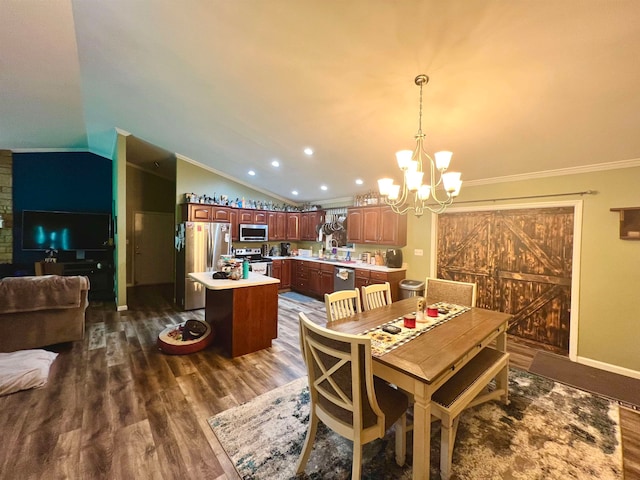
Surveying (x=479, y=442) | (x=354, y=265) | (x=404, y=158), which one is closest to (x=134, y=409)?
(x=479, y=442)

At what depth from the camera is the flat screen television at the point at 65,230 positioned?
532cm

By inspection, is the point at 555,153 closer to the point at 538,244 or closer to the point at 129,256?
the point at 538,244

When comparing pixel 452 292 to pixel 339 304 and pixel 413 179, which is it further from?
pixel 413 179

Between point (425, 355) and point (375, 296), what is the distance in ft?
3.97

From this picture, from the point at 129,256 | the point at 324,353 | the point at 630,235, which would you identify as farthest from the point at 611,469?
the point at 129,256

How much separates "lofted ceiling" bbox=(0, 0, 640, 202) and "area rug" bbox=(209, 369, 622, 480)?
2600mm

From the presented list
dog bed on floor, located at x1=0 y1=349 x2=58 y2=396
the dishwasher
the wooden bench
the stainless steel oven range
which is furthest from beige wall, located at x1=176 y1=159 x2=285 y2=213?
the wooden bench

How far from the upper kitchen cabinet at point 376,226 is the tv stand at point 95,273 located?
538cm

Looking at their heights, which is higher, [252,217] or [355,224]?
[252,217]

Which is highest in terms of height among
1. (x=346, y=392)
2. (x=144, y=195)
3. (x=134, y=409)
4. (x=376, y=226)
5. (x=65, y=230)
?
(x=144, y=195)

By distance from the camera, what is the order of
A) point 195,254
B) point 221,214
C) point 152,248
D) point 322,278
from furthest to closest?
point 152,248 < point 322,278 < point 221,214 < point 195,254

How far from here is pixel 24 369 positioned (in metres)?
2.51

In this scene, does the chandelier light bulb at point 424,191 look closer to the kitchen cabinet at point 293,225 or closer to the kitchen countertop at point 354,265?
the kitchen countertop at point 354,265

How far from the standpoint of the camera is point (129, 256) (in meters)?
6.77
